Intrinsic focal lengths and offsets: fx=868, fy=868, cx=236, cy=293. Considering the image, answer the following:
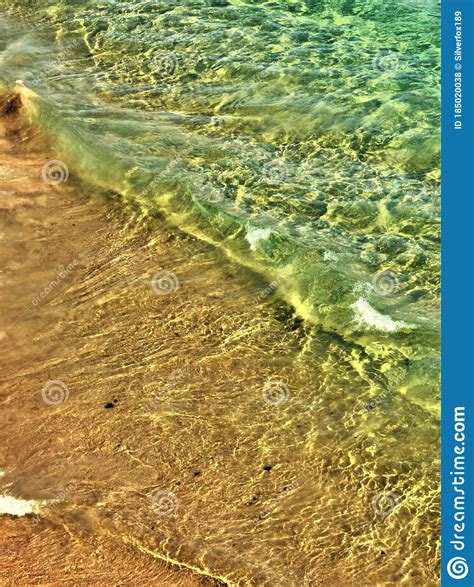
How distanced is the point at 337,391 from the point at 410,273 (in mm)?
2124

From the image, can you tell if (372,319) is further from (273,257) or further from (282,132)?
(282,132)

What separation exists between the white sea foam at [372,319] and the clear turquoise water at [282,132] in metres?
0.02

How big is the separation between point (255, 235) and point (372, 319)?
5.87 ft

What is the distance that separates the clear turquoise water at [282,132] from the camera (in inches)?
354

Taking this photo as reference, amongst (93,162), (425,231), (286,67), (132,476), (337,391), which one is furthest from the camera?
(286,67)

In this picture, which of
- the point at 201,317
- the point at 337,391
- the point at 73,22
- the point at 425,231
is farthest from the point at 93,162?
the point at 73,22

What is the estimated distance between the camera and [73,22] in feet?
50.7

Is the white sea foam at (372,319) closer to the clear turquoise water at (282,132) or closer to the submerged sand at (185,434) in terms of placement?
the clear turquoise water at (282,132)

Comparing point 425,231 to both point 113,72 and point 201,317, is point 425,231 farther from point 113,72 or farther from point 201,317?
point 113,72

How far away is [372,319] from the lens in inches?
335
